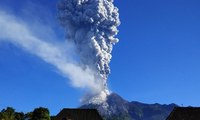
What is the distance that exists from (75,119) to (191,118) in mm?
26966

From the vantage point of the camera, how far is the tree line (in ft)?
347


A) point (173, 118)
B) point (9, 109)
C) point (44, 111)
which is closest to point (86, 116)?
point (44, 111)

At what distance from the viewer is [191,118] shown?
3413 inches

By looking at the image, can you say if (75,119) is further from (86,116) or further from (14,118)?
(14,118)

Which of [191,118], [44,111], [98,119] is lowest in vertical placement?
[191,118]

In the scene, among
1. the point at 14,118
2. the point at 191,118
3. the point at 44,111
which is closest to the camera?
the point at 191,118

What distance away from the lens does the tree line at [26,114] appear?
347 ft

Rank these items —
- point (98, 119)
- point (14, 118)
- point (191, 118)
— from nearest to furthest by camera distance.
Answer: point (191, 118)
point (98, 119)
point (14, 118)

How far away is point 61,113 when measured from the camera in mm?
99562

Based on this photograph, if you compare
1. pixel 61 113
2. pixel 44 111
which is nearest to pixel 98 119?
pixel 61 113

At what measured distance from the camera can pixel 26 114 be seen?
116938 mm

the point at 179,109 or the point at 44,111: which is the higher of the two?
the point at 44,111

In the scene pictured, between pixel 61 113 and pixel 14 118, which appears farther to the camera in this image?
pixel 14 118

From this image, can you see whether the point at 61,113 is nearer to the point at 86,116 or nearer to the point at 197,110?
the point at 86,116
